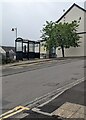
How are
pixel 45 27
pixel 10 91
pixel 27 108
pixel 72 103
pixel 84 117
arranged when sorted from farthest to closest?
pixel 45 27, pixel 10 91, pixel 72 103, pixel 27 108, pixel 84 117

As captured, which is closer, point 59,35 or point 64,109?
point 64,109

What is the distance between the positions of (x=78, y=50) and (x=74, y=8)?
332 inches

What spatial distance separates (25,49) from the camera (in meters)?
32.3

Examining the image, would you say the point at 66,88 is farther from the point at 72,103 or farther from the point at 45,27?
the point at 45,27

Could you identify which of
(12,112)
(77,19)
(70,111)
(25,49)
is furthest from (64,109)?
(77,19)

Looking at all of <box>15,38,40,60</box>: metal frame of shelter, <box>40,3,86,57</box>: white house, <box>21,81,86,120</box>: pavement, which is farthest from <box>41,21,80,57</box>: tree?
<box>21,81,86,120</box>: pavement

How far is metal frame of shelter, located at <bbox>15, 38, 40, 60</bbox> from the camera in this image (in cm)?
3143

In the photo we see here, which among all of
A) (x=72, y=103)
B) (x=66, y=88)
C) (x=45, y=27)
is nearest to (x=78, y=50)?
(x=45, y=27)

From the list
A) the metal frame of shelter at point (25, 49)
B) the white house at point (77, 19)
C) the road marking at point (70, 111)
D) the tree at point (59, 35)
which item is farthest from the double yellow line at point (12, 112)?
the white house at point (77, 19)

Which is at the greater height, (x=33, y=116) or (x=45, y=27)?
(x=45, y=27)

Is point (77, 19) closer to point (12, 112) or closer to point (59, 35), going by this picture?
point (59, 35)

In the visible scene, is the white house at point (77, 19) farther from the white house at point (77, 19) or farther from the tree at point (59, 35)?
the tree at point (59, 35)

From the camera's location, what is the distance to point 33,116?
7160 mm

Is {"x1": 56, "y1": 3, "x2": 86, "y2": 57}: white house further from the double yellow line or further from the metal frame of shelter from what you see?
the double yellow line
